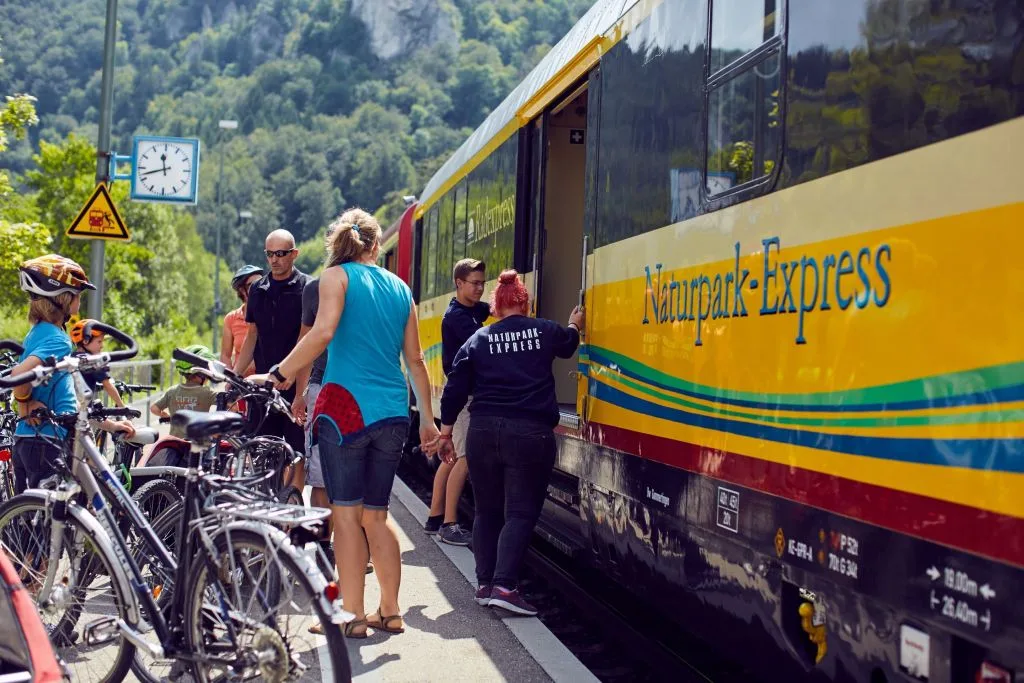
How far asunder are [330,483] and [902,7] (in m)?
3.45

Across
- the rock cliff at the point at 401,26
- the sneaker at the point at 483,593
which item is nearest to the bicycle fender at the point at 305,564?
the sneaker at the point at 483,593

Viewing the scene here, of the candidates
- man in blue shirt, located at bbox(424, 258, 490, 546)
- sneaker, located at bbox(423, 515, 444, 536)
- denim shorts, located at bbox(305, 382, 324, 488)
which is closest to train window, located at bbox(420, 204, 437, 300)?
sneaker, located at bbox(423, 515, 444, 536)

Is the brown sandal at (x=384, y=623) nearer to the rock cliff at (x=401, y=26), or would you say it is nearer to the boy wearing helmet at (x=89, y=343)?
the boy wearing helmet at (x=89, y=343)

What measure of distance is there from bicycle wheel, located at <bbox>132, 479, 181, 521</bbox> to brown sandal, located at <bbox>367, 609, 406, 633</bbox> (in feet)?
3.85

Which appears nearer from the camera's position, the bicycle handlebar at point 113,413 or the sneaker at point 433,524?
the bicycle handlebar at point 113,413

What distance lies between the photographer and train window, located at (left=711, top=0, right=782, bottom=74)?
462 centimetres

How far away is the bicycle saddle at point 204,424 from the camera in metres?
4.45

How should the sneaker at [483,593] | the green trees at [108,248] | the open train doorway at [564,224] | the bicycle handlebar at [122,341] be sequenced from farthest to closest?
the green trees at [108,248], the open train doorway at [564,224], the sneaker at [483,593], the bicycle handlebar at [122,341]

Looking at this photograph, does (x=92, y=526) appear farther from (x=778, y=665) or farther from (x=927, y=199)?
(x=927, y=199)

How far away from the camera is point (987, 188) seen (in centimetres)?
322

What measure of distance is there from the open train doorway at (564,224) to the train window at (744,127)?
3938 millimetres

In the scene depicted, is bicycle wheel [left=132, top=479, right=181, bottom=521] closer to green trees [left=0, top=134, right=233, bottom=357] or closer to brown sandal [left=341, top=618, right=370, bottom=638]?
brown sandal [left=341, top=618, right=370, bottom=638]

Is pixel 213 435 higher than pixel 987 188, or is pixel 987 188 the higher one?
pixel 987 188

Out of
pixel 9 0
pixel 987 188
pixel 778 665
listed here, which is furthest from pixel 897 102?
pixel 9 0
